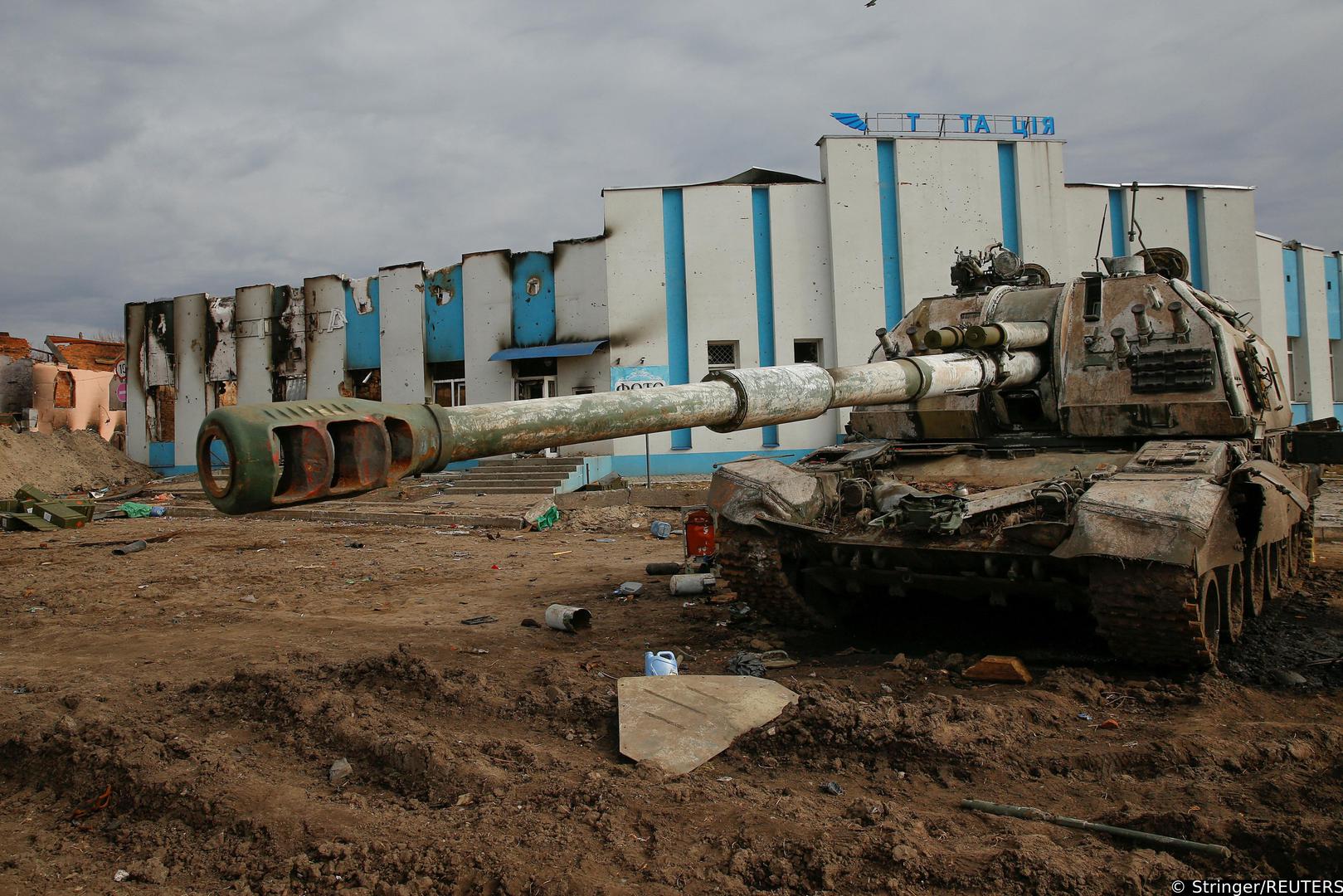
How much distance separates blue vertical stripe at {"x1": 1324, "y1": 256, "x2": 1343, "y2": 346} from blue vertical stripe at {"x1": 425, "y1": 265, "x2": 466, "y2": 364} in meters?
23.6

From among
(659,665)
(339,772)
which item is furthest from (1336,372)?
(339,772)

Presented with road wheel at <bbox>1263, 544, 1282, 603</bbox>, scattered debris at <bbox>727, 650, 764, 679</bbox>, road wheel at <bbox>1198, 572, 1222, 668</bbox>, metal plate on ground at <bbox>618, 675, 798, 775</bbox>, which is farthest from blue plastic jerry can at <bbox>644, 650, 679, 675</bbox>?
road wheel at <bbox>1263, 544, 1282, 603</bbox>

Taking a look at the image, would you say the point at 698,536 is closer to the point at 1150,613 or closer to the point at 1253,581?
the point at 1253,581

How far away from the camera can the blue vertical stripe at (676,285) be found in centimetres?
2080

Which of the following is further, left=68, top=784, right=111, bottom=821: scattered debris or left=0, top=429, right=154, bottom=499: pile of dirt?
left=0, top=429, right=154, bottom=499: pile of dirt

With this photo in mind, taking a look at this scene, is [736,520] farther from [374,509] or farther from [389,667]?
[374,509]

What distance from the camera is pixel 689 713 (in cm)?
462

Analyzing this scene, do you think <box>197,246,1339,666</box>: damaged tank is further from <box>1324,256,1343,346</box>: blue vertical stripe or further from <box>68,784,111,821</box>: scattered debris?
<box>1324,256,1343,346</box>: blue vertical stripe

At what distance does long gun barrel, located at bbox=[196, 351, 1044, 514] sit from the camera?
2.34 m

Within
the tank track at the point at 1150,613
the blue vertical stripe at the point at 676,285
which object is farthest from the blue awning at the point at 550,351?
the tank track at the point at 1150,613

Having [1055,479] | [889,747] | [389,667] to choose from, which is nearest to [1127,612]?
[1055,479]

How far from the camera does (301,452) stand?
2.42 meters

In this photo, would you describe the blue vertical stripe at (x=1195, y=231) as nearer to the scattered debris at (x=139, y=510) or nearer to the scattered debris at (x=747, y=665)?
the scattered debris at (x=747, y=665)

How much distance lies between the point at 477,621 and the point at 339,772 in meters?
3.50
